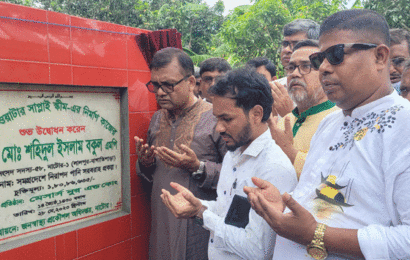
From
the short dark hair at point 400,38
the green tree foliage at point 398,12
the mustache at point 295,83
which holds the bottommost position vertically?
the mustache at point 295,83

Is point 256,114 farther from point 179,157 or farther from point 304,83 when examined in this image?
point 179,157

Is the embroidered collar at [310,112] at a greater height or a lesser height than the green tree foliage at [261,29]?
lesser

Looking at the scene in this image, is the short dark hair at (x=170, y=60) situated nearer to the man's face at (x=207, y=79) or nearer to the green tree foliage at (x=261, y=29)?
the man's face at (x=207, y=79)

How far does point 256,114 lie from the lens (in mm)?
1889

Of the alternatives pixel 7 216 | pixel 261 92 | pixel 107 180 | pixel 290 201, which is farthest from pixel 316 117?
pixel 7 216

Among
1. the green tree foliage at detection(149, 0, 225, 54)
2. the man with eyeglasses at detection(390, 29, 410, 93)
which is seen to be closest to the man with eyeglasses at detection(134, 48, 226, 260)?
the man with eyeglasses at detection(390, 29, 410, 93)

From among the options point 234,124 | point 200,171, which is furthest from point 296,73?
point 200,171

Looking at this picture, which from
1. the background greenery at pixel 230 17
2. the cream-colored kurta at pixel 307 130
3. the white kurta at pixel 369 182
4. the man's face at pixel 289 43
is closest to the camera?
the white kurta at pixel 369 182

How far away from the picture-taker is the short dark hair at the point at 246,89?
1865 millimetres

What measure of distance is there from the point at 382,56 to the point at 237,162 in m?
0.97

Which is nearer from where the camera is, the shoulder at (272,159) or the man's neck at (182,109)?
the shoulder at (272,159)

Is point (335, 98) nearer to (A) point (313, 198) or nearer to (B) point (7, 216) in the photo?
(A) point (313, 198)

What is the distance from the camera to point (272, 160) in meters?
1.71

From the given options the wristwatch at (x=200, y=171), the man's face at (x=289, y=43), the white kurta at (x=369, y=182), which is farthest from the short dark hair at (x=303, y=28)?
the white kurta at (x=369, y=182)
